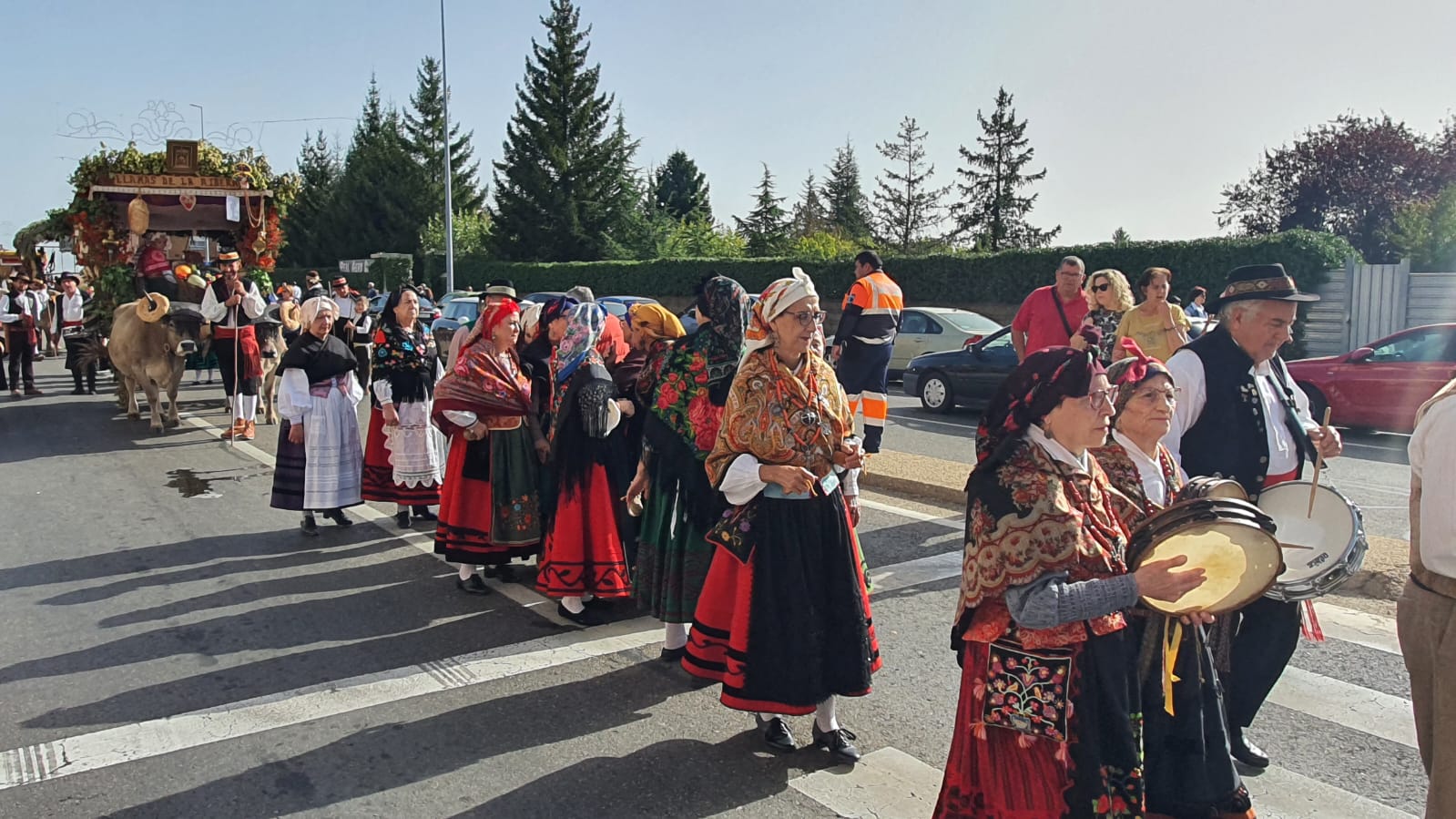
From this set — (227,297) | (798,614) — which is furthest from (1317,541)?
(227,297)

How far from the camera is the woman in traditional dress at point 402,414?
24.8 feet

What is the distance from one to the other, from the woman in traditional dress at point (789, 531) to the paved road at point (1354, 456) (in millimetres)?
4706

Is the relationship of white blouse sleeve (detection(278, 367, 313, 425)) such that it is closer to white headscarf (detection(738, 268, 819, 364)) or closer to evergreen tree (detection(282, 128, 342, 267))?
white headscarf (detection(738, 268, 819, 364))

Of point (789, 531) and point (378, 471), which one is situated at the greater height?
point (789, 531)

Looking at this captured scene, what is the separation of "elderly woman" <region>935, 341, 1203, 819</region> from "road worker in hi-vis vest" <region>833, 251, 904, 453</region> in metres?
7.16

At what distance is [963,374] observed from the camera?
15414 mm

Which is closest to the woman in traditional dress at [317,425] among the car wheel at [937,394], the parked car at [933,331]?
the car wheel at [937,394]

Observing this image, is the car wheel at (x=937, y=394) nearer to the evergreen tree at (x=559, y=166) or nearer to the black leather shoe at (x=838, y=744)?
the black leather shoe at (x=838, y=744)

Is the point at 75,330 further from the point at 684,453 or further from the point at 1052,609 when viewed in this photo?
the point at 1052,609

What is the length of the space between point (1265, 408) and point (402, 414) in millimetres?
5708

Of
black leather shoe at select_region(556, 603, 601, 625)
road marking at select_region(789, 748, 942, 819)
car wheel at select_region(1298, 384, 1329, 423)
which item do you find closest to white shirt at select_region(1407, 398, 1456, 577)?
road marking at select_region(789, 748, 942, 819)

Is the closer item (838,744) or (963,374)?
(838,744)

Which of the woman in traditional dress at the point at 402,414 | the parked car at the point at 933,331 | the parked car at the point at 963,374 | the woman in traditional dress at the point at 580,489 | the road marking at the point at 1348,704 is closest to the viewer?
the road marking at the point at 1348,704

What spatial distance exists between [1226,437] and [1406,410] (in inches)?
407
